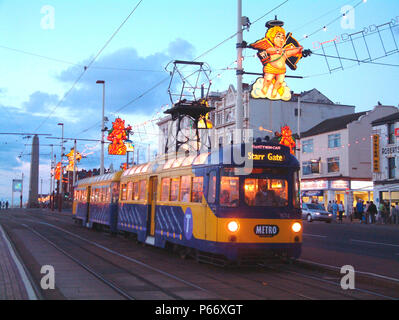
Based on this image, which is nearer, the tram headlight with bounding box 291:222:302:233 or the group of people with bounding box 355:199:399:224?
the tram headlight with bounding box 291:222:302:233

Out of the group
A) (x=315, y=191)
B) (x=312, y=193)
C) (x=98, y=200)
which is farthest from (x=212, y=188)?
(x=312, y=193)

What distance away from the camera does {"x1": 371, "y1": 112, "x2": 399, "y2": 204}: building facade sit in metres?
42.4

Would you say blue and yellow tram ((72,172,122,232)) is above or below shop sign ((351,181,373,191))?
below

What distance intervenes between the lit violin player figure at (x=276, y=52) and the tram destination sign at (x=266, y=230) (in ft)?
31.9

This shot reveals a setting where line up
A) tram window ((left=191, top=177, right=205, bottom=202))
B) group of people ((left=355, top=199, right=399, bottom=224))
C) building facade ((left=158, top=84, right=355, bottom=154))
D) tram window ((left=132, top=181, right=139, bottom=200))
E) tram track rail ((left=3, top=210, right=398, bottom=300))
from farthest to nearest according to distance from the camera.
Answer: building facade ((left=158, top=84, right=355, bottom=154)), group of people ((left=355, top=199, right=399, bottom=224)), tram window ((left=132, top=181, right=139, bottom=200)), tram window ((left=191, top=177, right=205, bottom=202)), tram track rail ((left=3, top=210, right=398, bottom=300))

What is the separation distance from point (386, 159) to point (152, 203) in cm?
3211

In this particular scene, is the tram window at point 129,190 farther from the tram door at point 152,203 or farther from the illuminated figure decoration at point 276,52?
the illuminated figure decoration at point 276,52

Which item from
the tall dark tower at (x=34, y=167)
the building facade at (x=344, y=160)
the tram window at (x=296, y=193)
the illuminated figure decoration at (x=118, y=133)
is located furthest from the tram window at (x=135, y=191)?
the tall dark tower at (x=34, y=167)

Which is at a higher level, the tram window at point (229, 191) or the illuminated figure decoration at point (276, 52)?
the illuminated figure decoration at point (276, 52)

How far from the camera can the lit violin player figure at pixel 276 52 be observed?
782 inches

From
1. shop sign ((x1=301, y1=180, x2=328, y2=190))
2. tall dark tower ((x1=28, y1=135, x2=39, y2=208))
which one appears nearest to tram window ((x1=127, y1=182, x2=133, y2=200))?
shop sign ((x1=301, y1=180, x2=328, y2=190))

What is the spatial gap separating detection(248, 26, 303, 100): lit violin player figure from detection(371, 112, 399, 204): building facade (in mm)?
24806

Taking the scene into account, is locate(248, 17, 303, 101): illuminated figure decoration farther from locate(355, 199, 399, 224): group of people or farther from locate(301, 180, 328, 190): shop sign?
locate(301, 180, 328, 190): shop sign

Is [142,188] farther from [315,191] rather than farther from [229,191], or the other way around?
[315,191]
